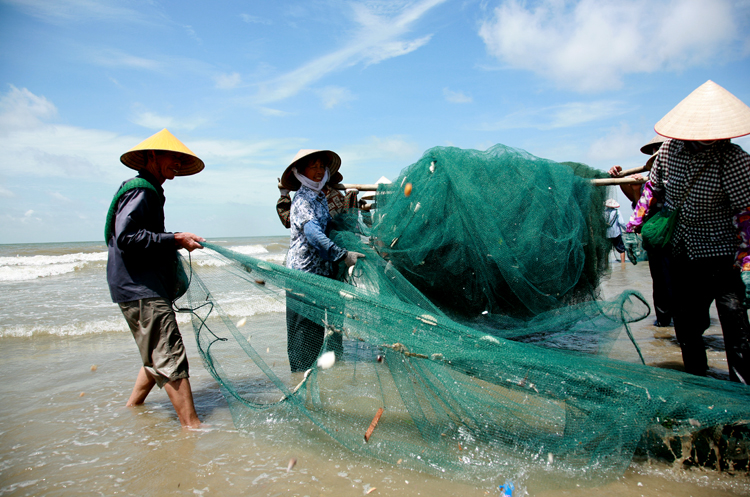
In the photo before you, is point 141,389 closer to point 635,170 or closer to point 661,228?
point 661,228

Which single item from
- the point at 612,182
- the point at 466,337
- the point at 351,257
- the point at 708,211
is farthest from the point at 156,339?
the point at 612,182

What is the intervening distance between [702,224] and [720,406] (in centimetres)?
116

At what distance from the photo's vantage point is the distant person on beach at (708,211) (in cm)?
245

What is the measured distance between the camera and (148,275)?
269 cm

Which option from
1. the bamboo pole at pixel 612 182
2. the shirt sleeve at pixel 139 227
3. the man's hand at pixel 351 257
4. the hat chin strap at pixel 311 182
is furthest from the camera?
the bamboo pole at pixel 612 182

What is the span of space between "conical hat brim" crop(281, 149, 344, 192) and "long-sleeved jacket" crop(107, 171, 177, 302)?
102 centimetres

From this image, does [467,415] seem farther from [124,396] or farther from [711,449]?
[124,396]

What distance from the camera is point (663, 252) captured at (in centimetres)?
295

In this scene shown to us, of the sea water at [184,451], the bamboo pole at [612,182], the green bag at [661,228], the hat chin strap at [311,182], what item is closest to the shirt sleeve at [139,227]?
the sea water at [184,451]

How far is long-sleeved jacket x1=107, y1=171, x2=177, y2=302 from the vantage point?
2.56 m

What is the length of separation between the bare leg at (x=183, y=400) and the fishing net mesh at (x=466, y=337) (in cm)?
20

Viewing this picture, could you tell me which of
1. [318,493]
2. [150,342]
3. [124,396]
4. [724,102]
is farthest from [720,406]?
[124,396]

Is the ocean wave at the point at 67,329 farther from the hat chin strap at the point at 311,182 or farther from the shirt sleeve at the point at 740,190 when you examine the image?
the shirt sleeve at the point at 740,190

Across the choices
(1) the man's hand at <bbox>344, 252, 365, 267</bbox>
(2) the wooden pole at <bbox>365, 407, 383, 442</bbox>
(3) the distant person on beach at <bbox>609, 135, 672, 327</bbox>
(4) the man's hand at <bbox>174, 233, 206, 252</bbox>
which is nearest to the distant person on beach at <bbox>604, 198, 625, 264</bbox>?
(3) the distant person on beach at <bbox>609, 135, 672, 327</bbox>
